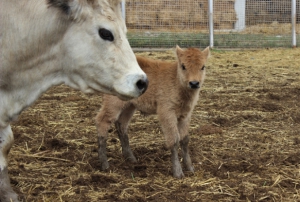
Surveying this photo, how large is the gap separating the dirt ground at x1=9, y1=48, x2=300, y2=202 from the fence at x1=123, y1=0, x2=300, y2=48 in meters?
7.16

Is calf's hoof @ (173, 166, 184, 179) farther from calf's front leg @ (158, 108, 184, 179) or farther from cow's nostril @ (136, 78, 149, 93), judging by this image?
cow's nostril @ (136, 78, 149, 93)

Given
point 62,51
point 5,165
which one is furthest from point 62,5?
point 5,165

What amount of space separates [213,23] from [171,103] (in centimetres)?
1208

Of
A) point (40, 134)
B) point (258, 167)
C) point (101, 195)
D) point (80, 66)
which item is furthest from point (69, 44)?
Answer: point (40, 134)

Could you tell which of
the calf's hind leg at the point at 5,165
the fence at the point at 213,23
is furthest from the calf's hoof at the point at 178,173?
the fence at the point at 213,23

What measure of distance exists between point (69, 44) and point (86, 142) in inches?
109

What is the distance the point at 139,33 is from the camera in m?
16.6

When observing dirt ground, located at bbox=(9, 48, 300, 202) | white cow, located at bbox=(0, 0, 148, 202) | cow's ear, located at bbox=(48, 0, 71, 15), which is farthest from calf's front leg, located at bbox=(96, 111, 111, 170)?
cow's ear, located at bbox=(48, 0, 71, 15)

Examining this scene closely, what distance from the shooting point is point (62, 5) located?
3537 mm

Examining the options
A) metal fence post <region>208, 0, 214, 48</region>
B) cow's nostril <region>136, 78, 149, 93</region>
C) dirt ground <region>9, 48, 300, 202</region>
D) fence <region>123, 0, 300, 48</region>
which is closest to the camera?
cow's nostril <region>136, 78, 149, 93</region>

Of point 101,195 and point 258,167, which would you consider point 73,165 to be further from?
point 258,167

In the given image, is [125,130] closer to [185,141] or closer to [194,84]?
[185,141]

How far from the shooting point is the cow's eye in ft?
11.7

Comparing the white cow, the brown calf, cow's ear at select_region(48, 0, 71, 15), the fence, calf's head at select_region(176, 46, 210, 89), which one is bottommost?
the fence
